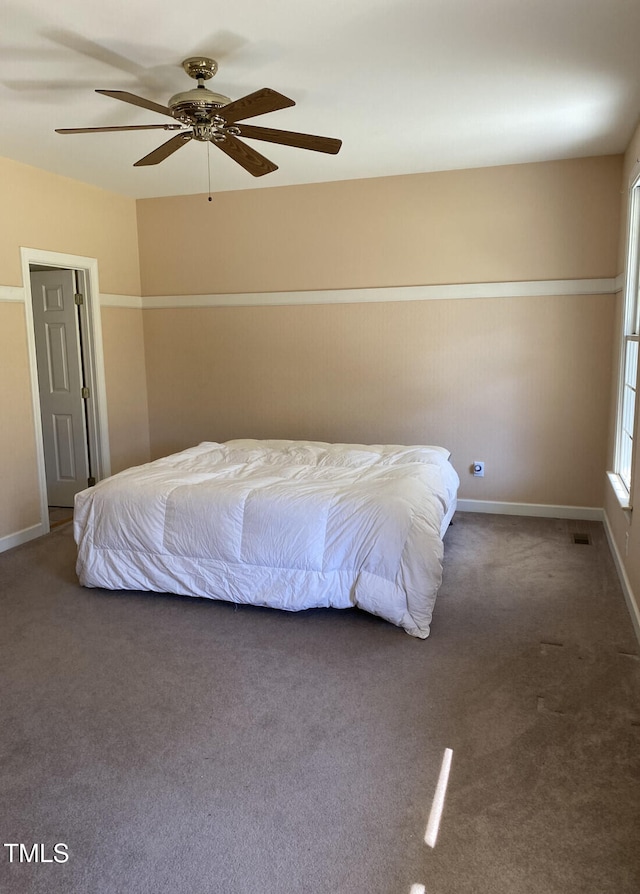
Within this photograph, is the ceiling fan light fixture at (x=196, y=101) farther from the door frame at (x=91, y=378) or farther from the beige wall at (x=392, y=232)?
the beige wall at (x=392, y=232)

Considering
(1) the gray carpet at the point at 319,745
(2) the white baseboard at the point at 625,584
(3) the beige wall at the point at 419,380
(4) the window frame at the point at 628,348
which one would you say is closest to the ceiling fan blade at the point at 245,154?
(3) the beige wall at the point at 419,380

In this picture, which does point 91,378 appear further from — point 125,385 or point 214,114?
point 214,114

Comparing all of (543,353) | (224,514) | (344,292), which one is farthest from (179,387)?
(543,353)

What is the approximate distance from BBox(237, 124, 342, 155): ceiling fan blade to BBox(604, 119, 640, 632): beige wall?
6.30 ft

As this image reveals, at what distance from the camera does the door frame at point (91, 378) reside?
187 inches

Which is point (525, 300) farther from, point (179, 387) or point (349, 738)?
point (349, 738)

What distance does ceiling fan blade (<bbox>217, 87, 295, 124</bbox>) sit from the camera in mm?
2568

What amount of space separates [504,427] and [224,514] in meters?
2.61

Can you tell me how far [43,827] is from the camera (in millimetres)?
1977

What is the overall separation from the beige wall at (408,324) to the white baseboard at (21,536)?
1.64 m

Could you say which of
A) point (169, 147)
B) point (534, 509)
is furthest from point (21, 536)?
point (534, 509)

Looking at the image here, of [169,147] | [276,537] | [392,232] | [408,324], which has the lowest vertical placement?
[276,537]

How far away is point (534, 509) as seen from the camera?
5.07 metres

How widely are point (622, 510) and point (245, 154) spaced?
9.44 feet
